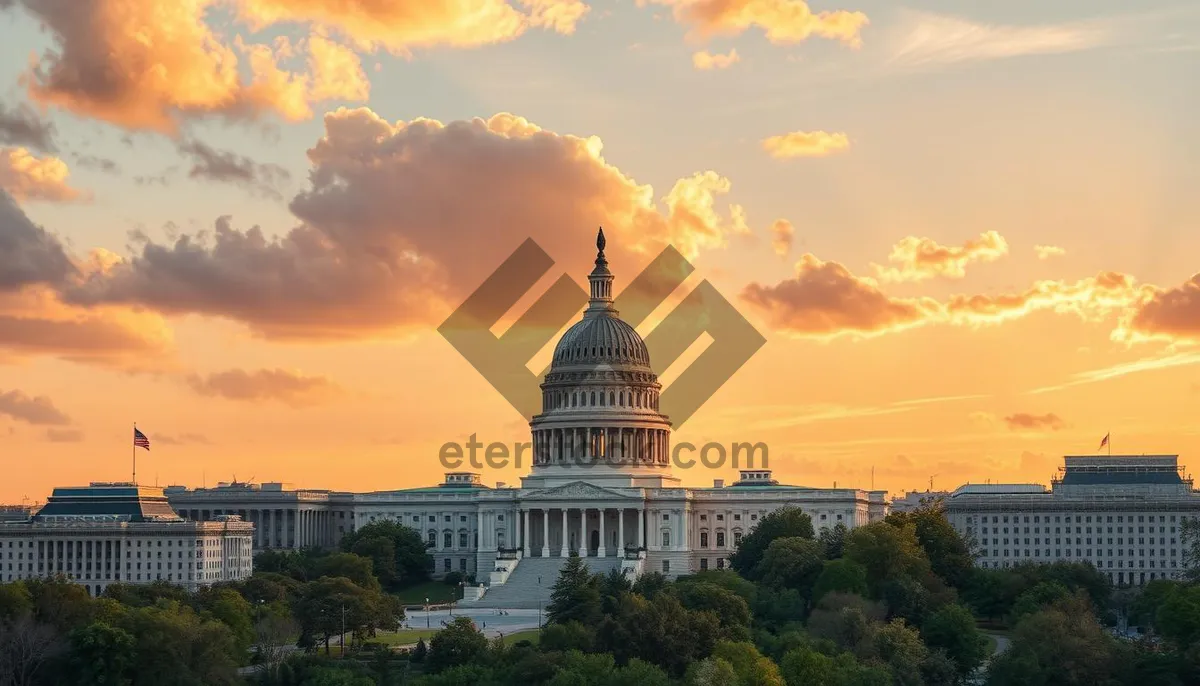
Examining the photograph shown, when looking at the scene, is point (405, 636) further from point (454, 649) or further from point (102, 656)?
point (102, 656)

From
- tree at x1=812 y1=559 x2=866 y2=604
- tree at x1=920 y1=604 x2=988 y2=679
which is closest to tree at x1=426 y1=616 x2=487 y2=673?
tree at x1=920 y1=604 x2=988 y2=679

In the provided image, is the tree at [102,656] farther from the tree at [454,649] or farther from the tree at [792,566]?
the tree at [792,566]

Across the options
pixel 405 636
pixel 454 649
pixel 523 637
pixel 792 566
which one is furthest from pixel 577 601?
pixel 792 566

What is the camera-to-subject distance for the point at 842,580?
178 meters

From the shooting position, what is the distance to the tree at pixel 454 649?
146625mm

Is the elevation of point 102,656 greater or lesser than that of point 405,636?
lesser

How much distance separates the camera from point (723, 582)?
183m

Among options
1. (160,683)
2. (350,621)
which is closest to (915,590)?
(350,621)

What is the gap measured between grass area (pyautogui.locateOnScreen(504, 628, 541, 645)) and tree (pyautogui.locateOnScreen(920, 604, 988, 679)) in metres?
25.6

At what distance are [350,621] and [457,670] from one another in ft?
84.0

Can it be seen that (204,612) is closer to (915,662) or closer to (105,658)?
(105,658)

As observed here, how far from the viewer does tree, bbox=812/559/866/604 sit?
17688 cm

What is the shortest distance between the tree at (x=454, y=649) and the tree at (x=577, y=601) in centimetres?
1454

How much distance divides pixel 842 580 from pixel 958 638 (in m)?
21.6
